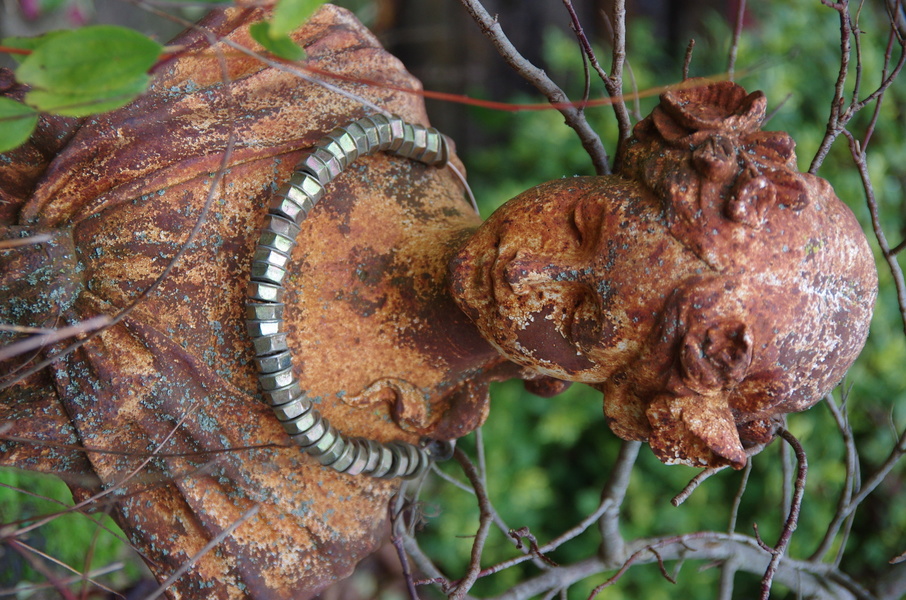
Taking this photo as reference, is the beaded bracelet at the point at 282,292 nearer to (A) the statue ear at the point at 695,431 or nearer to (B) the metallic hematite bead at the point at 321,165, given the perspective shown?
(B) the metallic hematite bead at the point at 321,165

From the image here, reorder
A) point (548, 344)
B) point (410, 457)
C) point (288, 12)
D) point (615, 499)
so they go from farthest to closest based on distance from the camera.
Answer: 1. point (615, 499)
2. point (410, 457)
3. point (548, 344)
4. point (288, 12)

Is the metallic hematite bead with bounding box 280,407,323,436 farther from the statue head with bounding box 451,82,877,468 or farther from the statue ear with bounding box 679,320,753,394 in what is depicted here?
the statue ear with bounding box 679,320,753,394

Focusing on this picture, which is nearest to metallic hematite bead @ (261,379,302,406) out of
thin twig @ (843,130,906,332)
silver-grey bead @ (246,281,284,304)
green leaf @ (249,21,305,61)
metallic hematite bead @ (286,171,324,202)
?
silver-grey bead @ (246,281,284,304)

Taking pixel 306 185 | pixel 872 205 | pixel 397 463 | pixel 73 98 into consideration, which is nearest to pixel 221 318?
pixel 306 185

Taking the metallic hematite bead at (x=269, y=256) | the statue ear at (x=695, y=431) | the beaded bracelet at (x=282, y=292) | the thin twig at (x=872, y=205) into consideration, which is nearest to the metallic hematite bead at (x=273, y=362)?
the beaded bracelet at (x=282, y=292)

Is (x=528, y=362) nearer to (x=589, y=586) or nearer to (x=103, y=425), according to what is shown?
(x=103, y=425)

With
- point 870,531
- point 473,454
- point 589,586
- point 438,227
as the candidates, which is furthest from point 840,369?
point 870,531

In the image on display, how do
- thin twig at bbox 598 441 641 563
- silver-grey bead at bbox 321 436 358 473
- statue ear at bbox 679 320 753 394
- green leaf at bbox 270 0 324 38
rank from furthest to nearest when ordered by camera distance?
thin twig at bbox 598 441 641 563 → silver-grey bead at bbox 321 436 358 473 → statue ear at bbox 679 320 753 394 → green leaf at bbox 270 0 324 38

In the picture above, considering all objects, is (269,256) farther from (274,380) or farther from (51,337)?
(51,337)
